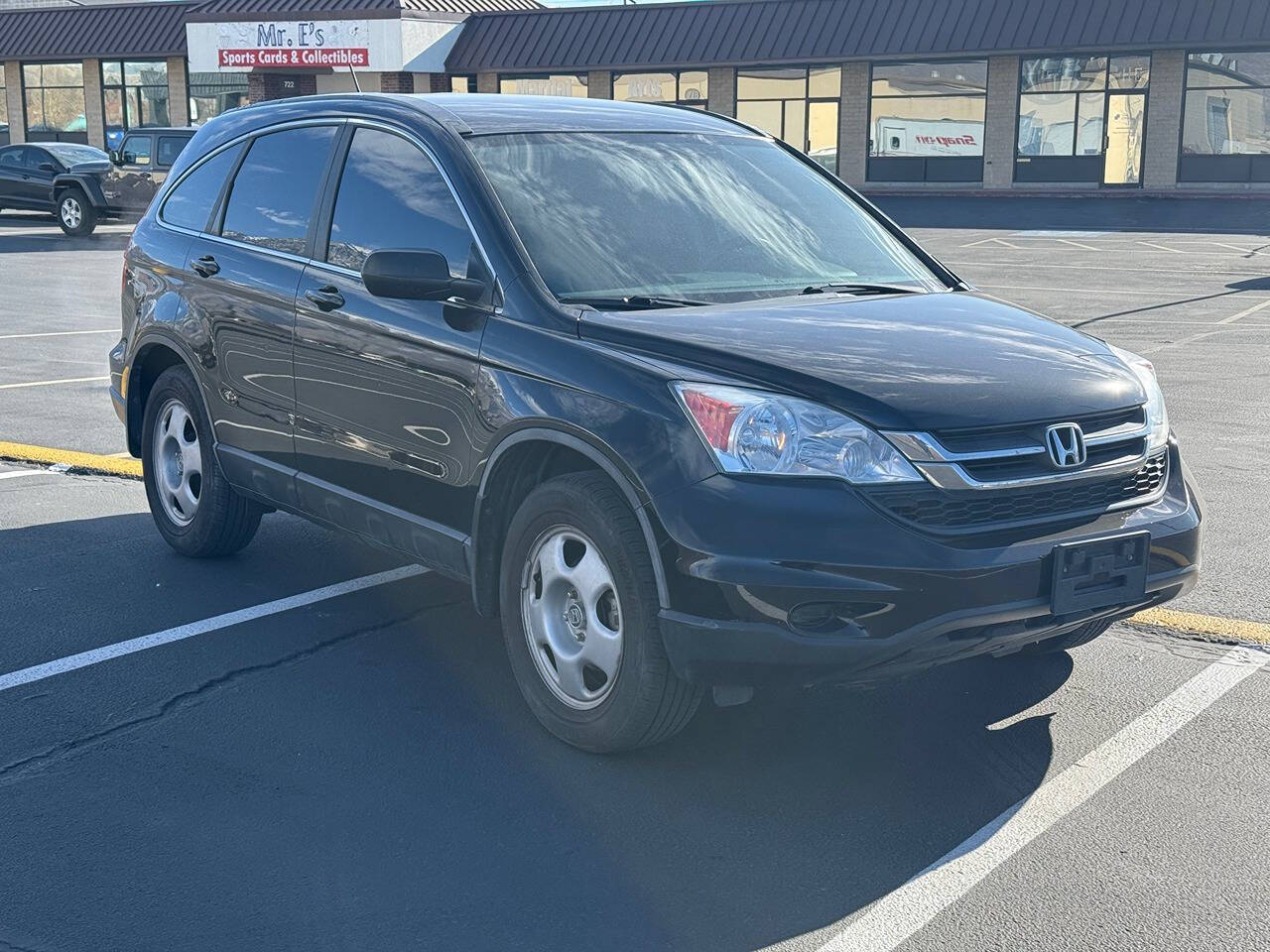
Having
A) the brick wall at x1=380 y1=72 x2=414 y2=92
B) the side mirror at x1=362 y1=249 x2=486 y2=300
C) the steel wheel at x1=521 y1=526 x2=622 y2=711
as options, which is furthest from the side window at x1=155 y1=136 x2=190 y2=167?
the steel wheel at x1=521 y1=526 x2=622 y2=711

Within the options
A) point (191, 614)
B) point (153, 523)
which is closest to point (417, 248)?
point (191, 614)

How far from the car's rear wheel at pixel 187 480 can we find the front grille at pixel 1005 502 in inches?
134

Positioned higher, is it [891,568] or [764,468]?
[764,468]

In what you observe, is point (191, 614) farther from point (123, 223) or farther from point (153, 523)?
point (123, 223)

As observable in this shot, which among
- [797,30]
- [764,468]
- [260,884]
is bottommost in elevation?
[260,884]

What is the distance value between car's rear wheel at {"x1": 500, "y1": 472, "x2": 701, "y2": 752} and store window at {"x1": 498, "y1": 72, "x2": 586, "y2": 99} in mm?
37870

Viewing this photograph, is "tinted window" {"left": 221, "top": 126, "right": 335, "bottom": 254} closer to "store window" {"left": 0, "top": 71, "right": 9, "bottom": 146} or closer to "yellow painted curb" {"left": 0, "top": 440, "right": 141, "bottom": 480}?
"yellow painted curb" {"left": 0, "top": 440, "right": 141, "bottom": 480}

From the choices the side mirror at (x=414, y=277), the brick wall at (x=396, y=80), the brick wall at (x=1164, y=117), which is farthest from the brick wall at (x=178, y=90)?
the side mirror at (x=414, y=277)

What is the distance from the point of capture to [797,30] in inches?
1469

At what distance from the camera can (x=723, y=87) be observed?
1580 inches

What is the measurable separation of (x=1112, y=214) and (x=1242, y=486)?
27.1 meters

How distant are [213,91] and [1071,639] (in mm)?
44695

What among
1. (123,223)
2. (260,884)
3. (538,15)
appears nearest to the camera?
(260,884)

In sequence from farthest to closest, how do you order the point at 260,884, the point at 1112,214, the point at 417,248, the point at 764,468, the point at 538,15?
Result: the point at 538,15, the point at 1112,214, the point at 417,248, the point at 764,468, the point at 260,884
